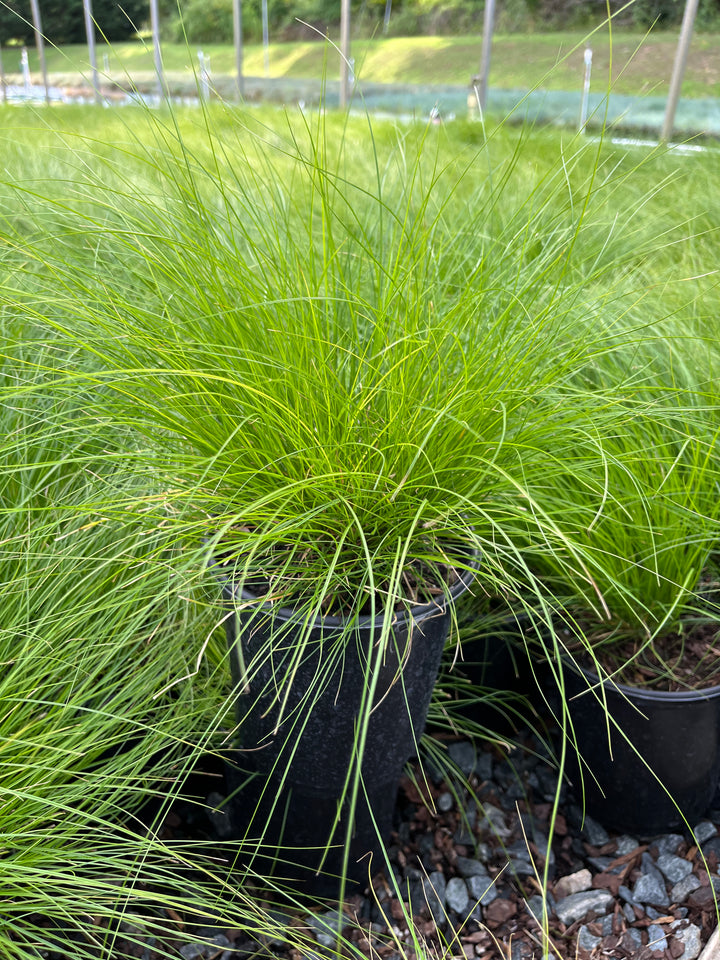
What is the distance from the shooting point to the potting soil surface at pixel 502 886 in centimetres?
86

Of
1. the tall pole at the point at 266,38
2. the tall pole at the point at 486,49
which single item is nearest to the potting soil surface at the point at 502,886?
the tall pole at the point at 486,49

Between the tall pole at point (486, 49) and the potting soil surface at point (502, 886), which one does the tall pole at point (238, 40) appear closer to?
the tall pole at point (486, 49)

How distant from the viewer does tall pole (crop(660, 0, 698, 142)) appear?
3.97m

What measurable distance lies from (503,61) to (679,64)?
1395 mm

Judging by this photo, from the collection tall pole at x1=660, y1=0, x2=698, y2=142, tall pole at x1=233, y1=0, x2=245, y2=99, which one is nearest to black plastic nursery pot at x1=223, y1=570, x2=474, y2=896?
tall pole at x1=660, y1=0, x2=698, y2=142

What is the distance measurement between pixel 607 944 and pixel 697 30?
4547mm

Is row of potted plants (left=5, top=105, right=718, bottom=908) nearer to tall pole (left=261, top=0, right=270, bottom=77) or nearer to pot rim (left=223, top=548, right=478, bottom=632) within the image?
pot rim (left=223, top=548, right=478, bottom=632)

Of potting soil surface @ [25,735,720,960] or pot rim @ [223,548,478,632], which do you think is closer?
pot rim @ [223,548,478,632]

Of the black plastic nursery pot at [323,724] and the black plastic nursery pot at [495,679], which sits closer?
the black plastic nursery pot at [323,724]

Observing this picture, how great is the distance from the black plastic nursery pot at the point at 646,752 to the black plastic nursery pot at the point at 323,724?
0.23 meters

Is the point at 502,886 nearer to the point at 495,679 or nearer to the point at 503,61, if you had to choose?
the point at 495,679

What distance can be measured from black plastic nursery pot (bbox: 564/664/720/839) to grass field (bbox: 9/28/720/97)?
6.95ft

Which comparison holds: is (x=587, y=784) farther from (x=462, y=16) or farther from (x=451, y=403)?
(x=462, y=16)

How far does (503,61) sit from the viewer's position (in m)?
5.19
